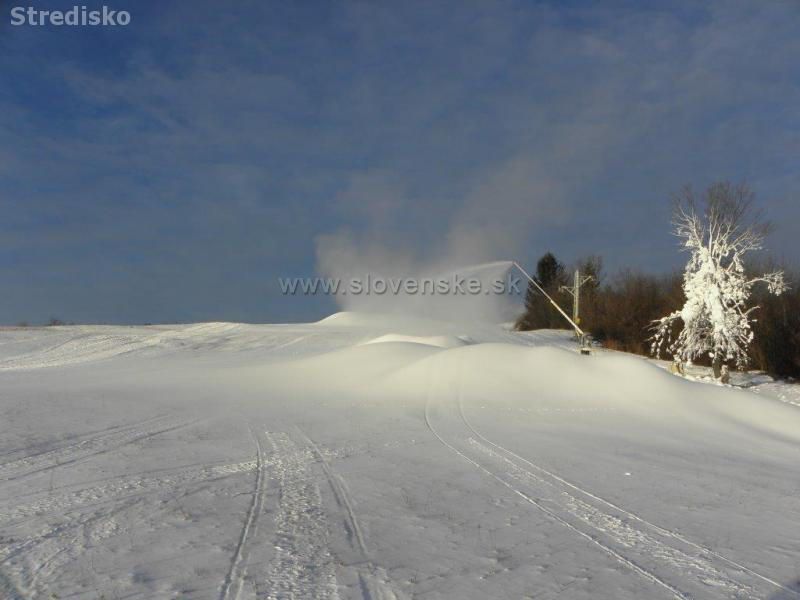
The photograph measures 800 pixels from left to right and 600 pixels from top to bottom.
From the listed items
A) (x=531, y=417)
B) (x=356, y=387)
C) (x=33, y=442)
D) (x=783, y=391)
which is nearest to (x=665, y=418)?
(x=531, y=417)

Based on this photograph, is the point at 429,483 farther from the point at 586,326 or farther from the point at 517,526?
the point at 586,326

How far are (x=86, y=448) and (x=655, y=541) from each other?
28.5 feet

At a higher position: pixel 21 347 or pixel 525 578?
pixel 21 347

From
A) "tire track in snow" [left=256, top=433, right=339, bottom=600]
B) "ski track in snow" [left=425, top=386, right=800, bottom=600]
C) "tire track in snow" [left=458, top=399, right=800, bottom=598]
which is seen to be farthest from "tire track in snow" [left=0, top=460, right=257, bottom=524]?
"tire track in snow" [left=458, top=399, right=800, bottom=598]

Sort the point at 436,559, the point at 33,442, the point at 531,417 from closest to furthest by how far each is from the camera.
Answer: the point at 436,559 → the point at 33,442 → the point at 531,417

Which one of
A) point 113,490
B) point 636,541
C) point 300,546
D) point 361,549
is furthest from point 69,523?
point 636,541

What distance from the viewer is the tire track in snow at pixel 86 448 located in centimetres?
913

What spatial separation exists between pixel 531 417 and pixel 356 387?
7.16 metres

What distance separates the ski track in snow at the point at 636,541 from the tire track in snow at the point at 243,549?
10.1ft

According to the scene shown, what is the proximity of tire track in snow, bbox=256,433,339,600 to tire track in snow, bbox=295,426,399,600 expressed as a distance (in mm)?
221

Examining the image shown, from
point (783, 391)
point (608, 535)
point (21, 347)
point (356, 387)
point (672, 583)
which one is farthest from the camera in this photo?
point (21, 347)

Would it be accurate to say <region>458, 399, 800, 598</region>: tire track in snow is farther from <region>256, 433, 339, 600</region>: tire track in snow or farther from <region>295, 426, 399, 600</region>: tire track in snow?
<region>256, 433, 339, 600</region>: tire track in snow

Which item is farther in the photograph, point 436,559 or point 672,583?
point 436,559

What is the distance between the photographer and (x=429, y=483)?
880 centimetres
